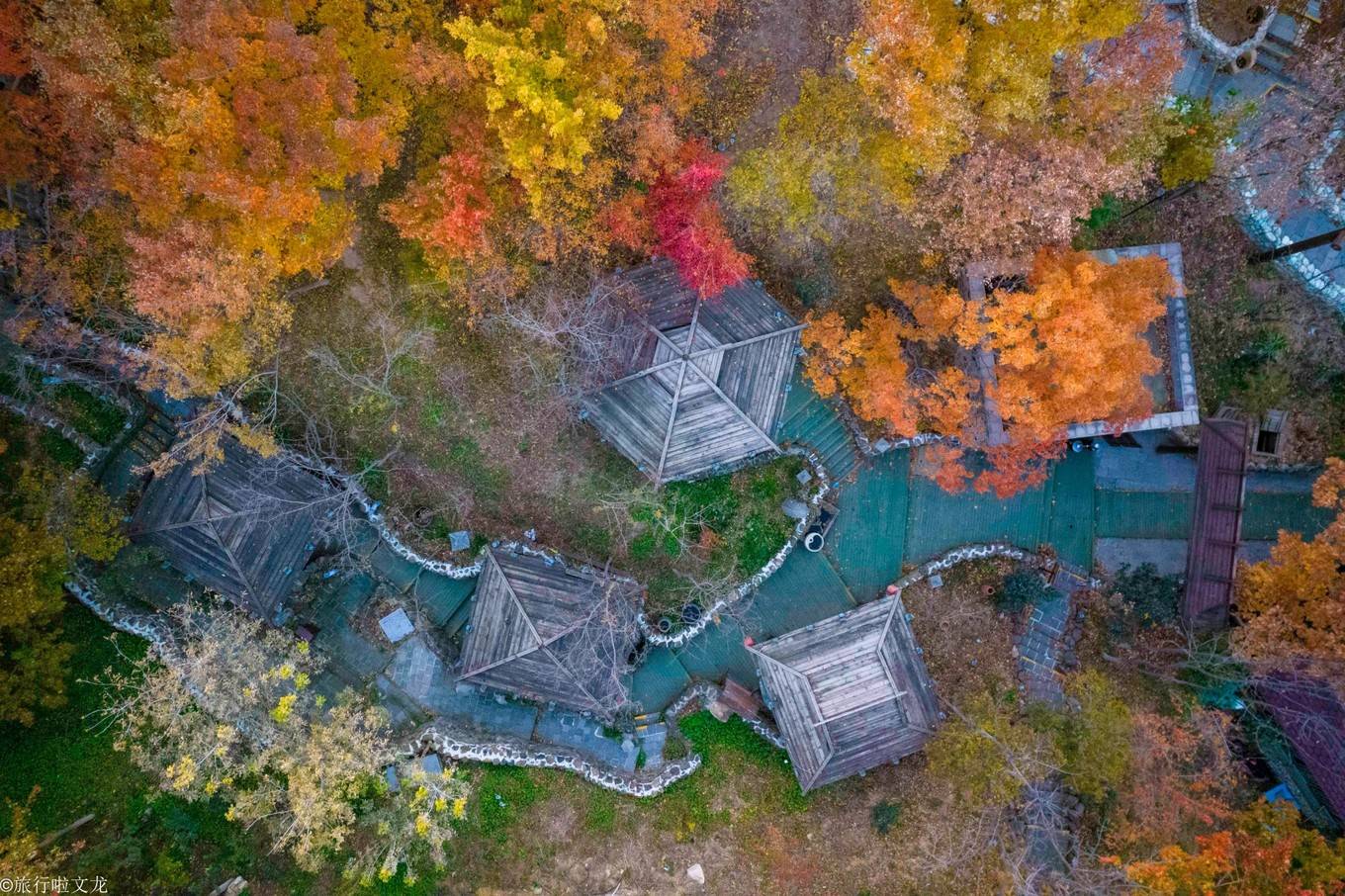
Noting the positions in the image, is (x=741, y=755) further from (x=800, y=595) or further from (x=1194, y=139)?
(x=1194, y=139)

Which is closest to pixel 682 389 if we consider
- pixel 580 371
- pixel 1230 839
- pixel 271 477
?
pixel 580 371

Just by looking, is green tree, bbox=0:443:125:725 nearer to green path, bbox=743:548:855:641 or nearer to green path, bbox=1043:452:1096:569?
green path, bbox=743:548:855:641

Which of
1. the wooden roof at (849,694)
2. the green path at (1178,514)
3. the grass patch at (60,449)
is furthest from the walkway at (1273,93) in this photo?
the grass patch at (60,449)

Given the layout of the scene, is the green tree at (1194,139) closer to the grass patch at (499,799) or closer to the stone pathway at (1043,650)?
the stone pathway at (1043,650)

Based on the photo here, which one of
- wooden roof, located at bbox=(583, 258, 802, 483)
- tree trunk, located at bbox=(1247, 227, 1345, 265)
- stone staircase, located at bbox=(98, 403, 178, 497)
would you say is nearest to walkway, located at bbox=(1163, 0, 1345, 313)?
tree trunk, located at bbox=(1247, 227, 1345, 265)

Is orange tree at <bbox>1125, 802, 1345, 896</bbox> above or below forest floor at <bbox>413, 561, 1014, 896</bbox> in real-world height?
above
